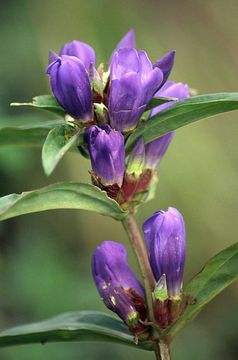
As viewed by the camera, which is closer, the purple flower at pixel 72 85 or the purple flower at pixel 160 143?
the purple flower at pixel 72 85

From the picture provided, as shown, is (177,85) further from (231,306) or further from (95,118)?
(231,306)

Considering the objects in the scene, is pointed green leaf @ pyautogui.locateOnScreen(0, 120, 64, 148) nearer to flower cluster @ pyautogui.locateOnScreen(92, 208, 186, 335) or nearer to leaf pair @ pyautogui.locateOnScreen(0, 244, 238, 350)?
flower cluster @ pyautogui.locateOnScreen(92, 208, 186, 335)

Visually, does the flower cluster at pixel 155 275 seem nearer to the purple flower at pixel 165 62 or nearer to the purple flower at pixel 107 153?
the purple flower at pixel 107 153

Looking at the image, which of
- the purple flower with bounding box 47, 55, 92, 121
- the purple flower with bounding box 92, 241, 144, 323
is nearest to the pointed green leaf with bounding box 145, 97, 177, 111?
the purple flower with bounding box 47, 55, 92, 121

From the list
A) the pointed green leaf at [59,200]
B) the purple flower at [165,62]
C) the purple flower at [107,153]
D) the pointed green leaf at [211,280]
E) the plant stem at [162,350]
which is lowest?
the plant stem at [162,350]

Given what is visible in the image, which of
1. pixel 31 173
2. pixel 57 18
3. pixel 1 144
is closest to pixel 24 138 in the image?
pixel 1 144

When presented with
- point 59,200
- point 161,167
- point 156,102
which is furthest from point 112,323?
point 161,167

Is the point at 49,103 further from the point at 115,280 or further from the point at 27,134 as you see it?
the point at 115,280

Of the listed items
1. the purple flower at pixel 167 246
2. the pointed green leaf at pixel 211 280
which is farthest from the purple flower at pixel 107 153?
the pointed green leaf at pixel 211 280
